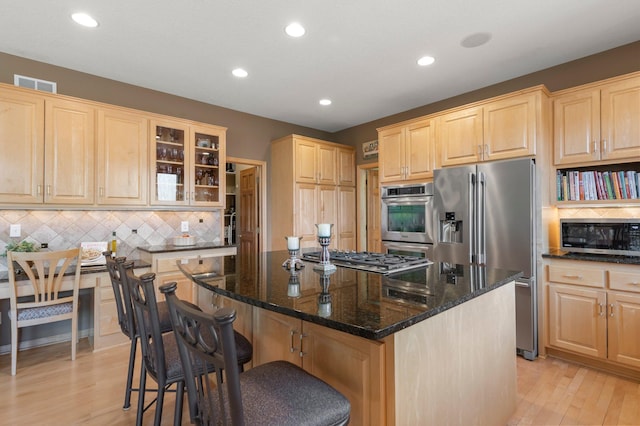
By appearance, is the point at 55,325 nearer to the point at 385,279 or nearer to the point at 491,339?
the point at 385,279

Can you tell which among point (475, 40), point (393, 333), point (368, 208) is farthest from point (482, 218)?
point (393, 333)

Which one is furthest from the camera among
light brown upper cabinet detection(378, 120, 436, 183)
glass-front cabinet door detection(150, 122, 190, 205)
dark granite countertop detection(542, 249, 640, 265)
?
light brown upper cabinet detection(378, 120, 436, 183)

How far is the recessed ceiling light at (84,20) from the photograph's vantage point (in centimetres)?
246

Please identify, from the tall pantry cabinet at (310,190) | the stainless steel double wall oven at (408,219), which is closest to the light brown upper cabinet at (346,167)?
the tall pantry cabinet at (310,190)

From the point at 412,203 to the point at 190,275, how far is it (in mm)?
2754

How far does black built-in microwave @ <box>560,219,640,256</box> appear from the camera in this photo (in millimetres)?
2707

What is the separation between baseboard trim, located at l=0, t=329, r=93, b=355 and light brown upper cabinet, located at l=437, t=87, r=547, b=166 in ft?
14.2

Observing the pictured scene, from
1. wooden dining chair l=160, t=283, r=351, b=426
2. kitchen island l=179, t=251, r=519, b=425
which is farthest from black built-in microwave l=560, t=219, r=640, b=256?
wooden dining chair l=160, t=283, r=351, b=426

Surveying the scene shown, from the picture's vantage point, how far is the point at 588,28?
2672mm

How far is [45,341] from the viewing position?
325 cm

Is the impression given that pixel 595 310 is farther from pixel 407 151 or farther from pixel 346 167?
pixel 346 167

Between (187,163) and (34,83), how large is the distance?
5.07 ft

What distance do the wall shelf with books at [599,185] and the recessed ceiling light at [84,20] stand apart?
4.23 metres

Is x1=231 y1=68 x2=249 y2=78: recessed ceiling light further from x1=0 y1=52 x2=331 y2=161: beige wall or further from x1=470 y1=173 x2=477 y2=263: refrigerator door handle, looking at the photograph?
x1=470 y1=173 x2=477 y2=263: refrigerator door handle
